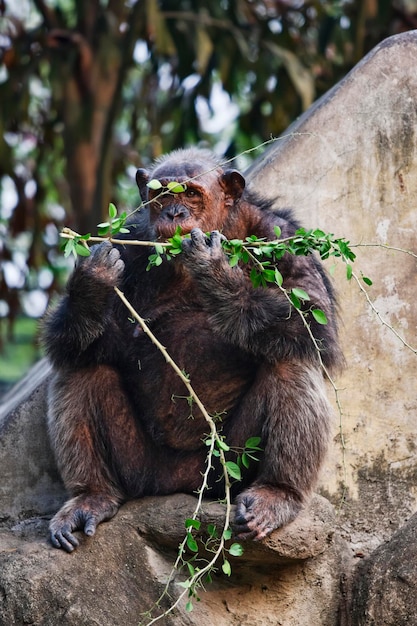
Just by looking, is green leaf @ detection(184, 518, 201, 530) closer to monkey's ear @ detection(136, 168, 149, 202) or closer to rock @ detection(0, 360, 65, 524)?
rock @ detection(0, 360, 65, 524)

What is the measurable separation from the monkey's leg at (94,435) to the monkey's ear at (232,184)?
1.23m

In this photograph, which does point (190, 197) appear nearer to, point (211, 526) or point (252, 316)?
point (252, 316)

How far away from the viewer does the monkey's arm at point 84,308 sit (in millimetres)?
6191

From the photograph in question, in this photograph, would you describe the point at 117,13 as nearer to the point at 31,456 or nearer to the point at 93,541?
the point at 31,456

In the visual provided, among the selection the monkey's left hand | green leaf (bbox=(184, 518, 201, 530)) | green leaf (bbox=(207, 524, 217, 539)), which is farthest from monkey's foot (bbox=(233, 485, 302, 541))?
the monkey's left hand

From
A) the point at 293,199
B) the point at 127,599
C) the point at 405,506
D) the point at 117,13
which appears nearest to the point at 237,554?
the point at 127,599

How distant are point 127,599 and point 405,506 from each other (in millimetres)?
1749

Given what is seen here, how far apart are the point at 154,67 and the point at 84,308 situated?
7906 mm

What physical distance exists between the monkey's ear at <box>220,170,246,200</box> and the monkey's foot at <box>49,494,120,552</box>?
1849 mm

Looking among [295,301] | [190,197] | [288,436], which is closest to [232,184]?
[190,197]

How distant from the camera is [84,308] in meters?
6.32

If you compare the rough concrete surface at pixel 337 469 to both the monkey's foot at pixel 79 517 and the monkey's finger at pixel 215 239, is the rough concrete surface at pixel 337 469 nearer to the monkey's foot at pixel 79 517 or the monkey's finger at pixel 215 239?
the monkey's foot at pixel 79 517

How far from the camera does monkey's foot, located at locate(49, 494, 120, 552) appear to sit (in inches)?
238

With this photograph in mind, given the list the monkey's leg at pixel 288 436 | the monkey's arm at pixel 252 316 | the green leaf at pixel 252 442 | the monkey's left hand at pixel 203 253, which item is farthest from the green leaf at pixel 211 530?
the monkey's left hand at pixel 203 253
